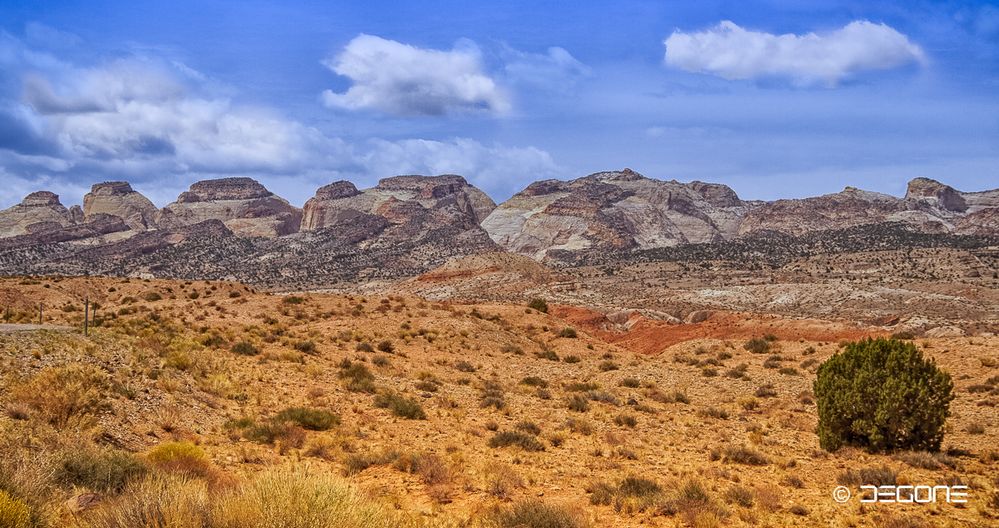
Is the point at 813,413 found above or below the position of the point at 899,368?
below

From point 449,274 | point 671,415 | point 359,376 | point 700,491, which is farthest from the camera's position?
point 449,274

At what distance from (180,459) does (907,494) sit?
34.2 feet

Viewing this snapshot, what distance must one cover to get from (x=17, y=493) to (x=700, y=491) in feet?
27.0

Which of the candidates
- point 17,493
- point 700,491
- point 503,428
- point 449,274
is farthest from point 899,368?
point 449,274

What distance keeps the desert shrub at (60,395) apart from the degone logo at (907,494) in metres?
12.0

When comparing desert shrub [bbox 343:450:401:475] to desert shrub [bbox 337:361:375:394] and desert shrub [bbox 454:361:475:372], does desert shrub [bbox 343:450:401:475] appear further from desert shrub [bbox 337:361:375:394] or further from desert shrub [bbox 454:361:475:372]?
desert shrub [bbox 454:361:475:372]

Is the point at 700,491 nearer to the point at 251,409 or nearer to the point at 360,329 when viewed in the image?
the point at 251,409

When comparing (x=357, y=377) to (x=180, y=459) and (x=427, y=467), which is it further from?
(x=180, y=459)

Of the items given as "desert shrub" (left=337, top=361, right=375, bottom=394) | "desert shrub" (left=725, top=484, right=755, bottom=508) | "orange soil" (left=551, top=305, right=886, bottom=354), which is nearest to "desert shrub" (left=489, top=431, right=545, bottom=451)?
"desert shrub" (left=725, top=484, right=755, bottom=508)

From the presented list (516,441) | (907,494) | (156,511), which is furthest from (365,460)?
(907,494)

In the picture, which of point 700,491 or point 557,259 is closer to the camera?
point 700,491

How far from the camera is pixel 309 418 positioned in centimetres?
1391

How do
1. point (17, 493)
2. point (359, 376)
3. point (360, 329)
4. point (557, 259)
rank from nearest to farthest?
point (17, 493) → point (359, 376) → point (360, 329) → point (557, 259)

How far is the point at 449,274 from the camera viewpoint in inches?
3260
